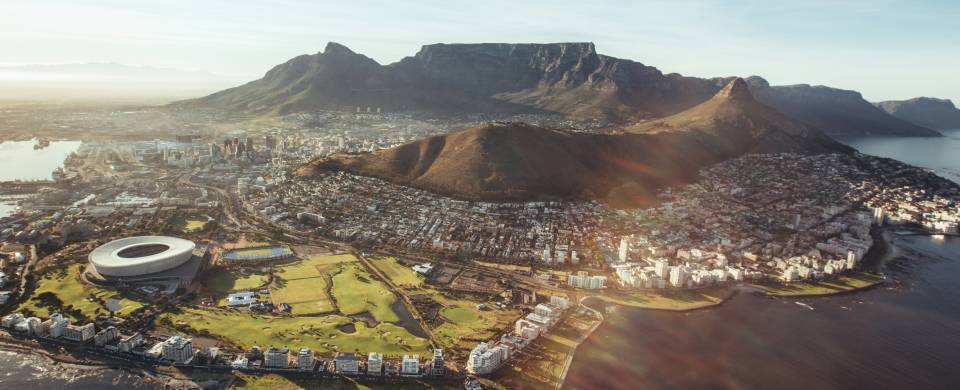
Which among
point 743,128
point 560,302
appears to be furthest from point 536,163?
point 743,128

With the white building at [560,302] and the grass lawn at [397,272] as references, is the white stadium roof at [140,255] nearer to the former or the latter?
the grass lawn at [397,272]

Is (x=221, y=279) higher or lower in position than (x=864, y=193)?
lower

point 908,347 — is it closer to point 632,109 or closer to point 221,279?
point 221,279

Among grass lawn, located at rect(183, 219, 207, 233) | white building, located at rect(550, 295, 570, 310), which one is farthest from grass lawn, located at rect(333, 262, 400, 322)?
grass lawn, located at rect(183, 219, 207, 233)

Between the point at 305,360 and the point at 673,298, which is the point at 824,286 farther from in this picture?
the point at 305,360

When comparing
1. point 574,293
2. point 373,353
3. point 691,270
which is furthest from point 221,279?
point 691,270
